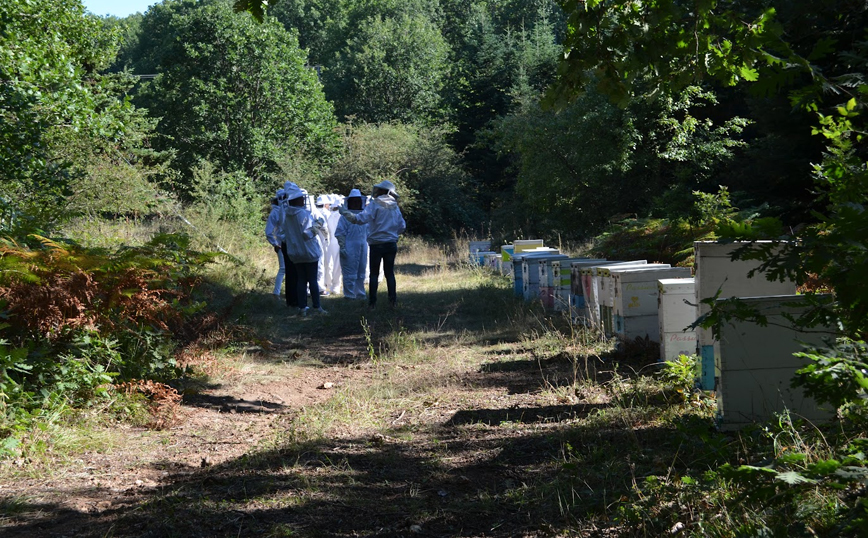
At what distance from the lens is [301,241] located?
1316 cm

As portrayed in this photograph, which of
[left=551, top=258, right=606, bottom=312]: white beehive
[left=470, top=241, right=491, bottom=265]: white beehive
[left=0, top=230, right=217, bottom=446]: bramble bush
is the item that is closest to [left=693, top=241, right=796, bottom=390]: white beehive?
[left=0, top=230, right=217, bottom=446]: bramble bush

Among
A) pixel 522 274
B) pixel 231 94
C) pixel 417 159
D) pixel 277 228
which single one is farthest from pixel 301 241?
pixel 417 159

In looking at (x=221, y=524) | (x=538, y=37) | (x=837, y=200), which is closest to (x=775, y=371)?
(x=837, y=200)

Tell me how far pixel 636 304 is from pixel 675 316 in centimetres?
92

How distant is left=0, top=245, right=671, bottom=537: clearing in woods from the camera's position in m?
4.29

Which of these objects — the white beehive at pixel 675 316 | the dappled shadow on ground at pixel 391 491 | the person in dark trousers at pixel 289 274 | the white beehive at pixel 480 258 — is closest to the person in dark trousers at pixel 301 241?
the person in dark trousers at pixel 289 274

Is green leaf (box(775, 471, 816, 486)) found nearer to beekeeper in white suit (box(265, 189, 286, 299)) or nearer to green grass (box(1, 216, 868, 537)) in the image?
green grass (box(1, 216, 868, 537))

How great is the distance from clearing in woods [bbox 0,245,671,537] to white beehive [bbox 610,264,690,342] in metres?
0.50

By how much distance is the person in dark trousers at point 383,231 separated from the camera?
1381cm

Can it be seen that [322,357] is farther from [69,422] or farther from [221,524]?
[221,524]

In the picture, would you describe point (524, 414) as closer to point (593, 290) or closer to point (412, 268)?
point (593, 290)

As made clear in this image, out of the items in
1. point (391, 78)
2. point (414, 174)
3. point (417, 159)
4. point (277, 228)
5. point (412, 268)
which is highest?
point (391, 78)

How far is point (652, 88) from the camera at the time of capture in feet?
21.2

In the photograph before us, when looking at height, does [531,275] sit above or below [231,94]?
below
